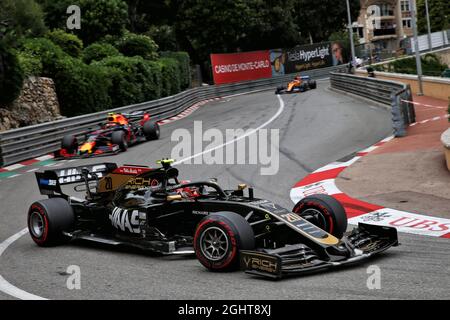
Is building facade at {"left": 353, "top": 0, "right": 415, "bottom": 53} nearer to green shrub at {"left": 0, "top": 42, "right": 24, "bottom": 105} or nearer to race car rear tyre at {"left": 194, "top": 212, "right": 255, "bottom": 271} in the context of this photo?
green shrub at {"left": 0, "top": 42, "right": 24, "bottom": 105}

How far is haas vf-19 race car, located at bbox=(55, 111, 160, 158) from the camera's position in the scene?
22.1 m

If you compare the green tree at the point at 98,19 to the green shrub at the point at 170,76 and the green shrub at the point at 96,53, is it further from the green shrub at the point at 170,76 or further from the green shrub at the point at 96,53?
the green shrub at the point at 96,53

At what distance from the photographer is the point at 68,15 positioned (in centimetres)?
4275

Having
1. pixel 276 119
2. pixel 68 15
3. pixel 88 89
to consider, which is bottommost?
pixel 276 119

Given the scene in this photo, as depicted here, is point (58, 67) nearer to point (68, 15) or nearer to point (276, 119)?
point (276, 119)

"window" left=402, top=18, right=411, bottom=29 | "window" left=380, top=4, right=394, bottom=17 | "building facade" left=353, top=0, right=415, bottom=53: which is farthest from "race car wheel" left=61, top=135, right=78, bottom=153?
"window" left=402, top=18, right=411, bottom=29

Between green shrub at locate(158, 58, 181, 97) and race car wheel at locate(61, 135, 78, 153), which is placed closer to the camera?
race car wheel at locate(61, 135, 78, 153)

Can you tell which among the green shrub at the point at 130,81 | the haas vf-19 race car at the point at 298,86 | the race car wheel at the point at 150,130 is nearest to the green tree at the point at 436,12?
the haas vf-19 race car at the point at 298,86

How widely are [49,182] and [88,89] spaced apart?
18741 mm

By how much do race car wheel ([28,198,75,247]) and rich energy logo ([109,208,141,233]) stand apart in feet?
2.40

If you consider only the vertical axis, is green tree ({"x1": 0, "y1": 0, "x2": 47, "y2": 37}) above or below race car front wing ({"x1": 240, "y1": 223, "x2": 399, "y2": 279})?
above

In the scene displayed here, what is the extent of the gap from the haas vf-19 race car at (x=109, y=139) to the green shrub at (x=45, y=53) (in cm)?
558
